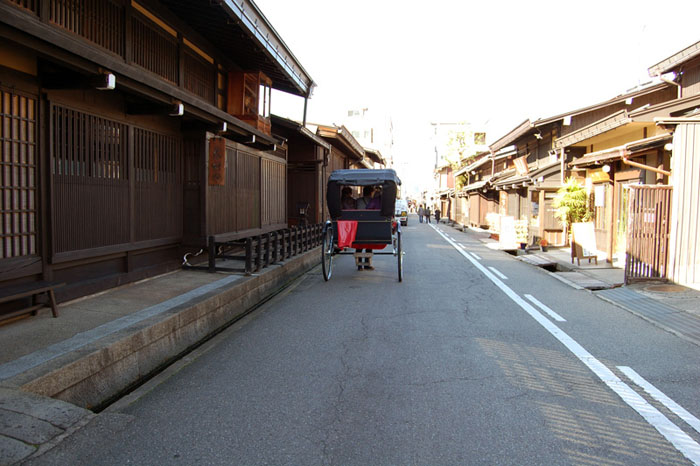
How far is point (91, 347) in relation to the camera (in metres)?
4.57

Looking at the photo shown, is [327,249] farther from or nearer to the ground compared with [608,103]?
nearer to the ground

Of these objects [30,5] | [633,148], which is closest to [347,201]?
[30,5]

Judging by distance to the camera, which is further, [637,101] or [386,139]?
[386,139]

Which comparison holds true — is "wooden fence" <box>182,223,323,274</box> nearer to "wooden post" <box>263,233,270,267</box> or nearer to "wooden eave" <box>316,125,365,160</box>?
A: "wooden post" <box>263,233,270,267</box>

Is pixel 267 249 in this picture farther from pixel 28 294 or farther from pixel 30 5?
pixel 30 5

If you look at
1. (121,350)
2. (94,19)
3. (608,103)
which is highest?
(608,103)

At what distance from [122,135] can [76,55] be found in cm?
280

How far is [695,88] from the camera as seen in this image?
1476 cm

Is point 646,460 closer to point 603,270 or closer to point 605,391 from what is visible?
point 605,391

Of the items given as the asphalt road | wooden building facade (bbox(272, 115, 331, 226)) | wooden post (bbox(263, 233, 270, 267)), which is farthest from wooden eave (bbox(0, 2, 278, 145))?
wooden building facade (bbox(272, 115, 331, 226))

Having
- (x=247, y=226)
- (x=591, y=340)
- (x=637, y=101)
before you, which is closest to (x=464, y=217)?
(x=637, y=101)

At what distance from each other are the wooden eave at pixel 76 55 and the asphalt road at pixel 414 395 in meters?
3.38

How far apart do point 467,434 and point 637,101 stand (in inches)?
816

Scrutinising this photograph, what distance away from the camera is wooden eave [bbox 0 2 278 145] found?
172 inches
